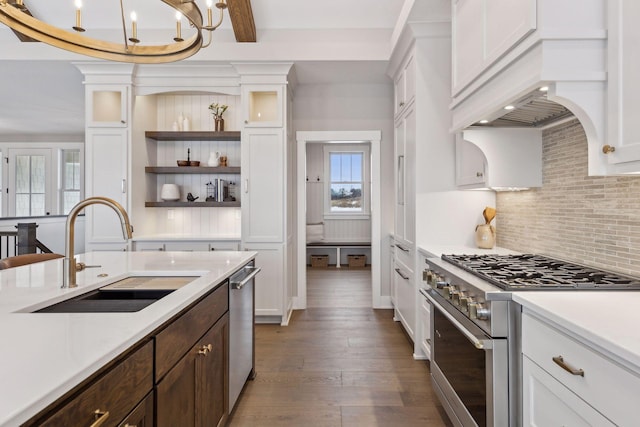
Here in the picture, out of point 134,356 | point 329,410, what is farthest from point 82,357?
point 329,410

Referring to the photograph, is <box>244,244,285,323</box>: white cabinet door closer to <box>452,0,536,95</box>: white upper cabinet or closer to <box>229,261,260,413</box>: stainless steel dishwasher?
<box>229,261,260,413</box>: stainless steel dishwasher

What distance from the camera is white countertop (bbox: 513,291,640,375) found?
88cm

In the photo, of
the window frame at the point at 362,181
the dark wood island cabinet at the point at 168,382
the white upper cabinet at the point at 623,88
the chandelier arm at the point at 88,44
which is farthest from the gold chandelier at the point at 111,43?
the window frame at the point at 362,181

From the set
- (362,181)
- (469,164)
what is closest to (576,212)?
(469,164)

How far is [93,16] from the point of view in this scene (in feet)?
12.9

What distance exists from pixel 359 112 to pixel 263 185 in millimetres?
1514

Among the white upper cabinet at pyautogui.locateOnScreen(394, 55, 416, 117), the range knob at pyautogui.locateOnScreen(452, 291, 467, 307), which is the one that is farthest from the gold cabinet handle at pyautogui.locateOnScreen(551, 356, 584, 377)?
the white upper cabinet at pyautogui.locateOnScreen(394, 55, 416, 117)

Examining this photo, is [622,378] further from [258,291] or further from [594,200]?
[258,291]

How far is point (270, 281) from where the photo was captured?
3932 millimetres

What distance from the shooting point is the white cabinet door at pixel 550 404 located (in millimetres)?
1008

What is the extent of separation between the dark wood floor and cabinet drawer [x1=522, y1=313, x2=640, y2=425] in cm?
119

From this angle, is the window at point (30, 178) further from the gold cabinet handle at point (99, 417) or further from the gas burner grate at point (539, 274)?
the gold cabinet handle at point (99, 417)

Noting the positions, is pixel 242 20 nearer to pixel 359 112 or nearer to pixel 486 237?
pixel 359 112

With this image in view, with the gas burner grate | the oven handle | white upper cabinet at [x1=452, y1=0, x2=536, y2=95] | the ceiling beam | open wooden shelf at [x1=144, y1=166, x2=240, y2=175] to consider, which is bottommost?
the oven handle
